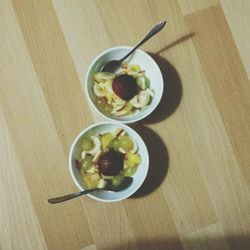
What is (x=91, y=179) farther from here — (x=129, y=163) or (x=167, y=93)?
(x=167, y=93)

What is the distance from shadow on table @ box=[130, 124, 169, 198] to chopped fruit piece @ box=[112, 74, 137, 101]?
0.23 ft

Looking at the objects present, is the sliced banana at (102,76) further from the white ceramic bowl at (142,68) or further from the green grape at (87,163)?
the green grape at (87,163)

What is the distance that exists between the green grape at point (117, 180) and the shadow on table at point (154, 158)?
0.07m

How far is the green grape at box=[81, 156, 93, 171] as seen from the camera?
642 millimetres

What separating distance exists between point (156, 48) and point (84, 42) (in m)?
0.14

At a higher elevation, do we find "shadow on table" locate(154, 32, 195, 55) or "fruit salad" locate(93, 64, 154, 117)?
"shadow on table" locate(154, 32, 195, 55)

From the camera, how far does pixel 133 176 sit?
2.16 ft

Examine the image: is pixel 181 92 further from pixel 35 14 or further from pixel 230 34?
pixel 35 14

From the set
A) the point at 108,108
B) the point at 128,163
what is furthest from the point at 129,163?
the point at 108,108

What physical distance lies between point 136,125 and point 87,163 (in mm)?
120

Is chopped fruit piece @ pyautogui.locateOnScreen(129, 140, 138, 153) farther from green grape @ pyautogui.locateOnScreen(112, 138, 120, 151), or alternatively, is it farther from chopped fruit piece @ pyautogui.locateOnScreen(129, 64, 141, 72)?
chopped fruit piece @ pyautogui.locateOnScreen(129, 64, 141, 72)

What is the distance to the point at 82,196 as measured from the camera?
68cm

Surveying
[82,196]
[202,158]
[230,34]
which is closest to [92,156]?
[82,196]

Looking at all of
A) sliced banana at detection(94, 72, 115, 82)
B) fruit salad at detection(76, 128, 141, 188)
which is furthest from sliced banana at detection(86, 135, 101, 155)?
sliced banana at detection(94, 72, 115, 82)
